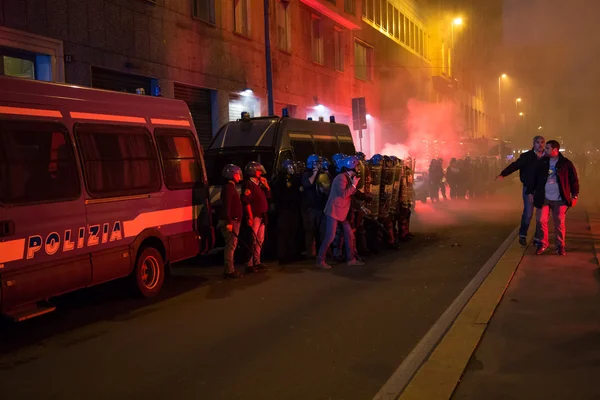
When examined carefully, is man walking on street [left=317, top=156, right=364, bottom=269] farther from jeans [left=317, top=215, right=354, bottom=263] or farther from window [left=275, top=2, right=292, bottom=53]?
window [left=275, top=2, right=292, bottom=53]

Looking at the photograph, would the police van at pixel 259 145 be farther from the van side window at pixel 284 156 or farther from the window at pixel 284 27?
the window at pixel 284 27

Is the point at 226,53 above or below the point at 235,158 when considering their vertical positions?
above

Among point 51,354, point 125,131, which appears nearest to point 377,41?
point 125,131

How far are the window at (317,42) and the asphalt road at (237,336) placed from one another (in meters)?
17.9

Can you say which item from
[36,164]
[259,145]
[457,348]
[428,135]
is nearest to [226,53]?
[259,145]

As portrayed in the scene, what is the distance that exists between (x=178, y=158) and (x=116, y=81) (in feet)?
24.7

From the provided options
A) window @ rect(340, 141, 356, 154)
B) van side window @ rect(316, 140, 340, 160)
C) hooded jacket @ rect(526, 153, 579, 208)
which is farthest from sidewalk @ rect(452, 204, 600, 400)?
window @ rect(340, 141, 356, 154)

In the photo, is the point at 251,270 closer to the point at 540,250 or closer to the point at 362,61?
the point at 540,250

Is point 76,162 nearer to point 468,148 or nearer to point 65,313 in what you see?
point 65,313

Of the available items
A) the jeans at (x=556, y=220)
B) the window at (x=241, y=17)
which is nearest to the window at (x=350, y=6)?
the window at (x=241, y=17)

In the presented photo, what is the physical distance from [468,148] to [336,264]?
3205 centimetres

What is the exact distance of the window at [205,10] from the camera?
59.1 ft

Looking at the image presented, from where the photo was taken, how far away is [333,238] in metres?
9.71

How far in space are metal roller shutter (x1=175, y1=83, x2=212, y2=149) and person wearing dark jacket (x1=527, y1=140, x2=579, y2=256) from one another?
1060 cm
